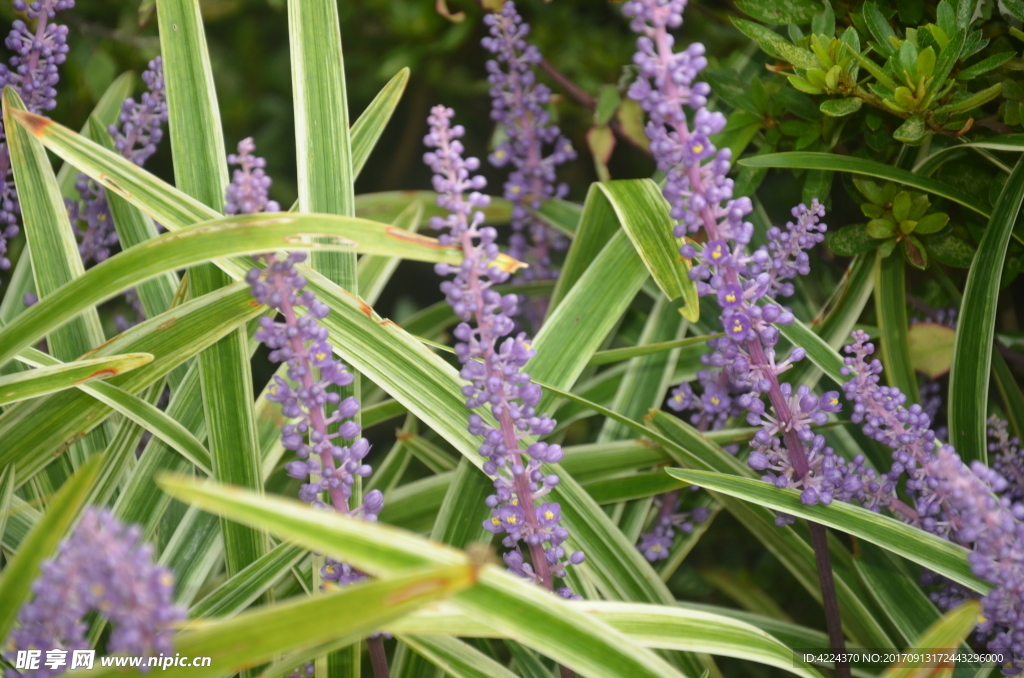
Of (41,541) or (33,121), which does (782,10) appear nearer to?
(33,121)

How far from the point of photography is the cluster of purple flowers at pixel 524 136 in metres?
1.14

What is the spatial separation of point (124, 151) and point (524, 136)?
0.56m

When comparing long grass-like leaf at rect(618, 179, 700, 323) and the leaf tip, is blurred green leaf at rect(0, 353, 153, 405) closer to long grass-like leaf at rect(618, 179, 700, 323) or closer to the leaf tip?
the leaf tip

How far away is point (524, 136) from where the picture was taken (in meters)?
1.22

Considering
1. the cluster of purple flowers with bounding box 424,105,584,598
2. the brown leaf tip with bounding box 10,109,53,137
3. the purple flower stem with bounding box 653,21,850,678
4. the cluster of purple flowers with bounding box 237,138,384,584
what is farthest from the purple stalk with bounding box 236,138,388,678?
the purple flower stem with bounding box 653,21,850,678

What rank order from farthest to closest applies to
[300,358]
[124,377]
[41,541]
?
1. [124,377]
2. [300,358]
3. [41,541]

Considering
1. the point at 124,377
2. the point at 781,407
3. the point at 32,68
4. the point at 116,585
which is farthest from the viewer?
the point at 32,68

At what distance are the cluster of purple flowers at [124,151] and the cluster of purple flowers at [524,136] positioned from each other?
441 millimetres

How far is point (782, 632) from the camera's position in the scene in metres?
1.02

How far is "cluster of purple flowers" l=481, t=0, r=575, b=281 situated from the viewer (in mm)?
1136

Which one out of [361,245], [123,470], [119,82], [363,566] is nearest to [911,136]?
[361,245]

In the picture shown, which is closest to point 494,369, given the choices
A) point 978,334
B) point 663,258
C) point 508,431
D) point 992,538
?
point 508,431

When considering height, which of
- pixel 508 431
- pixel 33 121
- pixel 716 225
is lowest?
pixel 508 431

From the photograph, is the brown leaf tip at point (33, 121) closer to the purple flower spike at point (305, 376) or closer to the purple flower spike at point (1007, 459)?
the purple flower spike at point (305, 376)
